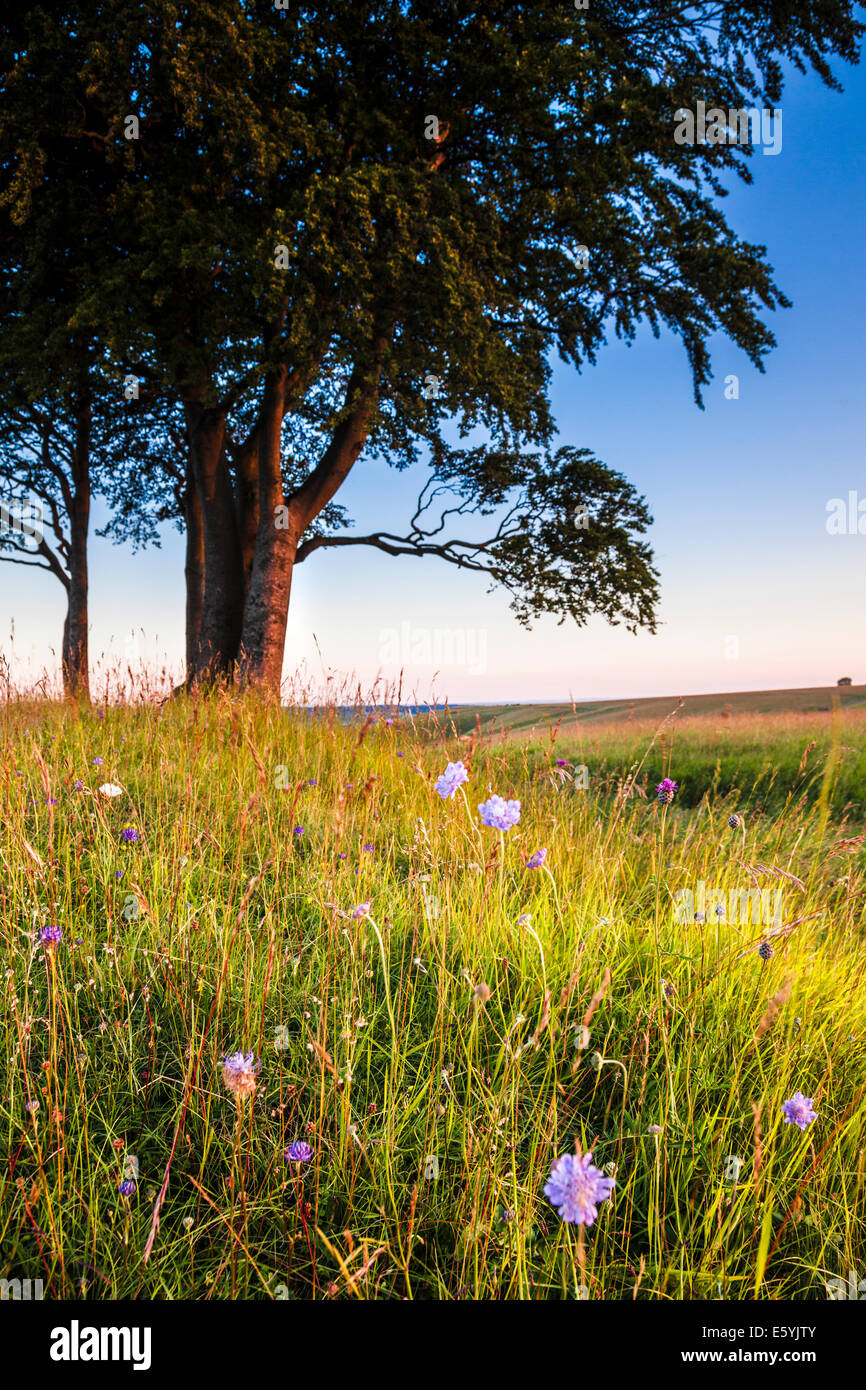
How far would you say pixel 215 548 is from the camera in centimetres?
1206

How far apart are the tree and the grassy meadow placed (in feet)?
24.6

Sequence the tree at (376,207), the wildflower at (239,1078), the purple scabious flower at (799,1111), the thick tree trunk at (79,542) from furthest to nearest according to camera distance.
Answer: the thick tree trunk at (79,542) → the tree at (376,207) → the purple scabious flower at (799,1111) → the wildflower at (239,1078)

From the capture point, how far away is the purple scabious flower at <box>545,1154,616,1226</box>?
0.96 m

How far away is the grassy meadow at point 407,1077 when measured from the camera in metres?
1.61

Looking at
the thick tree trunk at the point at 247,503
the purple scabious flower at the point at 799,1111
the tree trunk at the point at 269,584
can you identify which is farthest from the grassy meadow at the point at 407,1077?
the thick tree trunk at the point at 247,503

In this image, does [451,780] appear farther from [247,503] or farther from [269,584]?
[247,503]

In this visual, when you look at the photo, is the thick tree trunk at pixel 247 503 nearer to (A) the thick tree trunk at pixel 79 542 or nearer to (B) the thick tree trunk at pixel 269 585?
(B) the thick tree trunk at pixel 269 585

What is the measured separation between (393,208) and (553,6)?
16.6ft

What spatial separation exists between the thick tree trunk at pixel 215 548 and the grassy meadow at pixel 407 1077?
337 inches

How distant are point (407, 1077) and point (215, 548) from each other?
36.5 feet

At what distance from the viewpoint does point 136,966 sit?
2.62 m

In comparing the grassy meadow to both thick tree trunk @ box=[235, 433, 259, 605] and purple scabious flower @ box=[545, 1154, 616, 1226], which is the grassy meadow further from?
thick tree trunk @ box=[235, 433, 259, 605]
